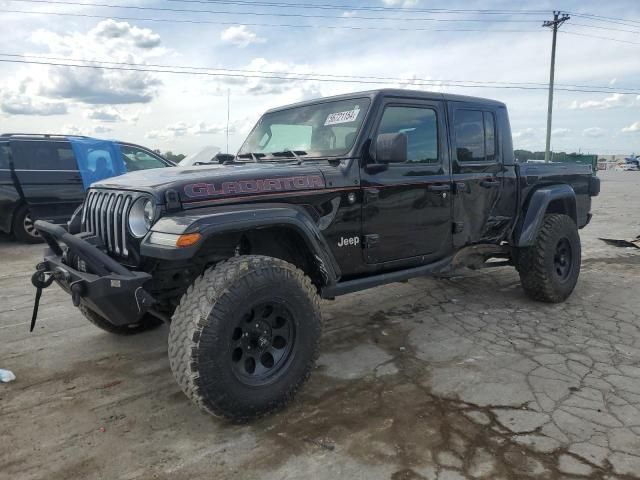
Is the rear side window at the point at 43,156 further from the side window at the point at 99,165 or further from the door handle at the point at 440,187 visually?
the door handle at the point at 440,187

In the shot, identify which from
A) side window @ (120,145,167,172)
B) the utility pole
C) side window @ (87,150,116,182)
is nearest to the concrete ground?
side window @ (87,150,116,182)

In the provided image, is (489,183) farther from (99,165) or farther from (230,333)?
(99,165)

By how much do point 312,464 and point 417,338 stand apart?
193 cm

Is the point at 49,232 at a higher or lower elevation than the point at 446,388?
higher

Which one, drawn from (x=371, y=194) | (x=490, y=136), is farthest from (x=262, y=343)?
(x=490, y=136)

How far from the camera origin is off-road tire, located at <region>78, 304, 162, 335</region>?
383 cm

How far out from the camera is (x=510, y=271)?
6496 millimetres

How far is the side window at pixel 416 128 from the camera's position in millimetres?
3791

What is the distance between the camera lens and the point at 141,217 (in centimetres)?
287

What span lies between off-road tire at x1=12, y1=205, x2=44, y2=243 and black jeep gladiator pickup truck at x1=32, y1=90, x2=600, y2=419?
535cm

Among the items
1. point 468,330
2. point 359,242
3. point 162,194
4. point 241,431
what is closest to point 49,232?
point 162,194

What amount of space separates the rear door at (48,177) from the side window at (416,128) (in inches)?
246

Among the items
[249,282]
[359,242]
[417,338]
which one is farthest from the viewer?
[417,338]

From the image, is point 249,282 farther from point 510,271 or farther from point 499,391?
point 510,271
